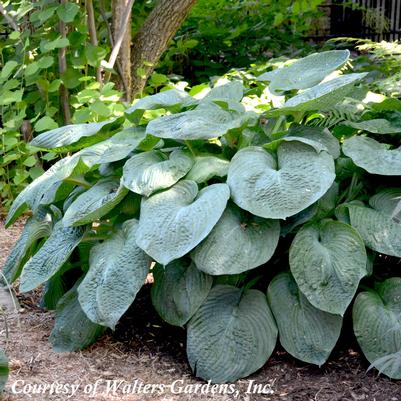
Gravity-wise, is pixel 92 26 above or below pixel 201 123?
below

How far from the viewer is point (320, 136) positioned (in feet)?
10.7

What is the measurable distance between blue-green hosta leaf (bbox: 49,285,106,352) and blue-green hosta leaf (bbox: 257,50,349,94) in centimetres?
139

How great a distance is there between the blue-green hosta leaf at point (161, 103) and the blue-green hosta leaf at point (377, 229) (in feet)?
3.19

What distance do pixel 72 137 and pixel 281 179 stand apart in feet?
3.91

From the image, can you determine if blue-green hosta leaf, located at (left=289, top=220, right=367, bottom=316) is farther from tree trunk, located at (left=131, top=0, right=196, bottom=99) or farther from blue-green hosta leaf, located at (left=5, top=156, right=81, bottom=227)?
tree trunk, located at (left=131, top=0, right=196, bottom=99)

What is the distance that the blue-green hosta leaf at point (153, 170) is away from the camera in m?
3.07

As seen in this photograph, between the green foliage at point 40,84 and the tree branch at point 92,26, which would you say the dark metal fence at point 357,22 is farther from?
the green foliage at point 40,84

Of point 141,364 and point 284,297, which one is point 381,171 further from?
point 141,364

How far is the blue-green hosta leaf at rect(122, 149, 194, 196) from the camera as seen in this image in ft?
10.1

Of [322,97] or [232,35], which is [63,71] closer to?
[232,35]

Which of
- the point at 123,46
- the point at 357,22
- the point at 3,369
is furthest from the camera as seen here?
the point at 357,22

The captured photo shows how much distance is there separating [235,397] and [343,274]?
627mm

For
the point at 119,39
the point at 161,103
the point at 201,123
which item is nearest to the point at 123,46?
the point at 119,39

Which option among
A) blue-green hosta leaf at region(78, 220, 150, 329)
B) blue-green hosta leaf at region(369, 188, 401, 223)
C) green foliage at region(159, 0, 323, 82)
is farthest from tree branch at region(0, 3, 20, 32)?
blue-green hosta leaf at region(369, 188, 401, 223)
